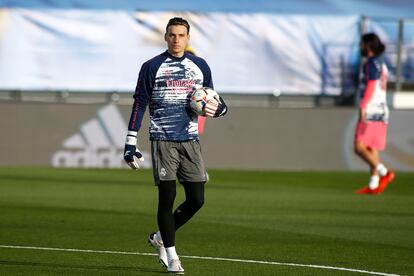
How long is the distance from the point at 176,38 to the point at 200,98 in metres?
0.53

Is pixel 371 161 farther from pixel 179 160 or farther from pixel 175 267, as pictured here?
pixel 175 267

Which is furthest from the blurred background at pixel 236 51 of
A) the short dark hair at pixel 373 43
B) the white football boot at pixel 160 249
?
the white football boot at pixel 160 249

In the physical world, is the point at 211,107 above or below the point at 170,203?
above

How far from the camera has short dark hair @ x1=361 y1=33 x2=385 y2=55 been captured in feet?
58.5

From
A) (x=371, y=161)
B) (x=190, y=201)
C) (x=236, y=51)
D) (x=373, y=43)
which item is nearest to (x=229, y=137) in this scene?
(x=236, y=51)

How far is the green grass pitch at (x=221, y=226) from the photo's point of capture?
10469 millimetres

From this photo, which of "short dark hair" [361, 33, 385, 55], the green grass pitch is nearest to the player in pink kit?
"short dark hair" [361, 33, 385, 55]

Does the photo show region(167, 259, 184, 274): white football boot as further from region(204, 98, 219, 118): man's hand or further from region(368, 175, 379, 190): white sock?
region(368, 175, 379, 190): white sock

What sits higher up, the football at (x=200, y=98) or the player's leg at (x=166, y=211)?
the football at (x=200, y=98)

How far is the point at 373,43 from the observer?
58.7ft

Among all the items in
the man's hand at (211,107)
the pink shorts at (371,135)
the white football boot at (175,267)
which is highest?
the man's hand at (211,107)

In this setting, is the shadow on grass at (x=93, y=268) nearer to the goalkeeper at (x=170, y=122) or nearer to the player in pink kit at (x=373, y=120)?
the goalkeeper at (x=170, y=122)

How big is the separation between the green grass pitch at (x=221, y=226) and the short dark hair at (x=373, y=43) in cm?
220

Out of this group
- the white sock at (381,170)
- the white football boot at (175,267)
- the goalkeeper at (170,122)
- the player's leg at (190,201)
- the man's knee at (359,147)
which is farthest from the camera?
the man's knee at (359,147)
